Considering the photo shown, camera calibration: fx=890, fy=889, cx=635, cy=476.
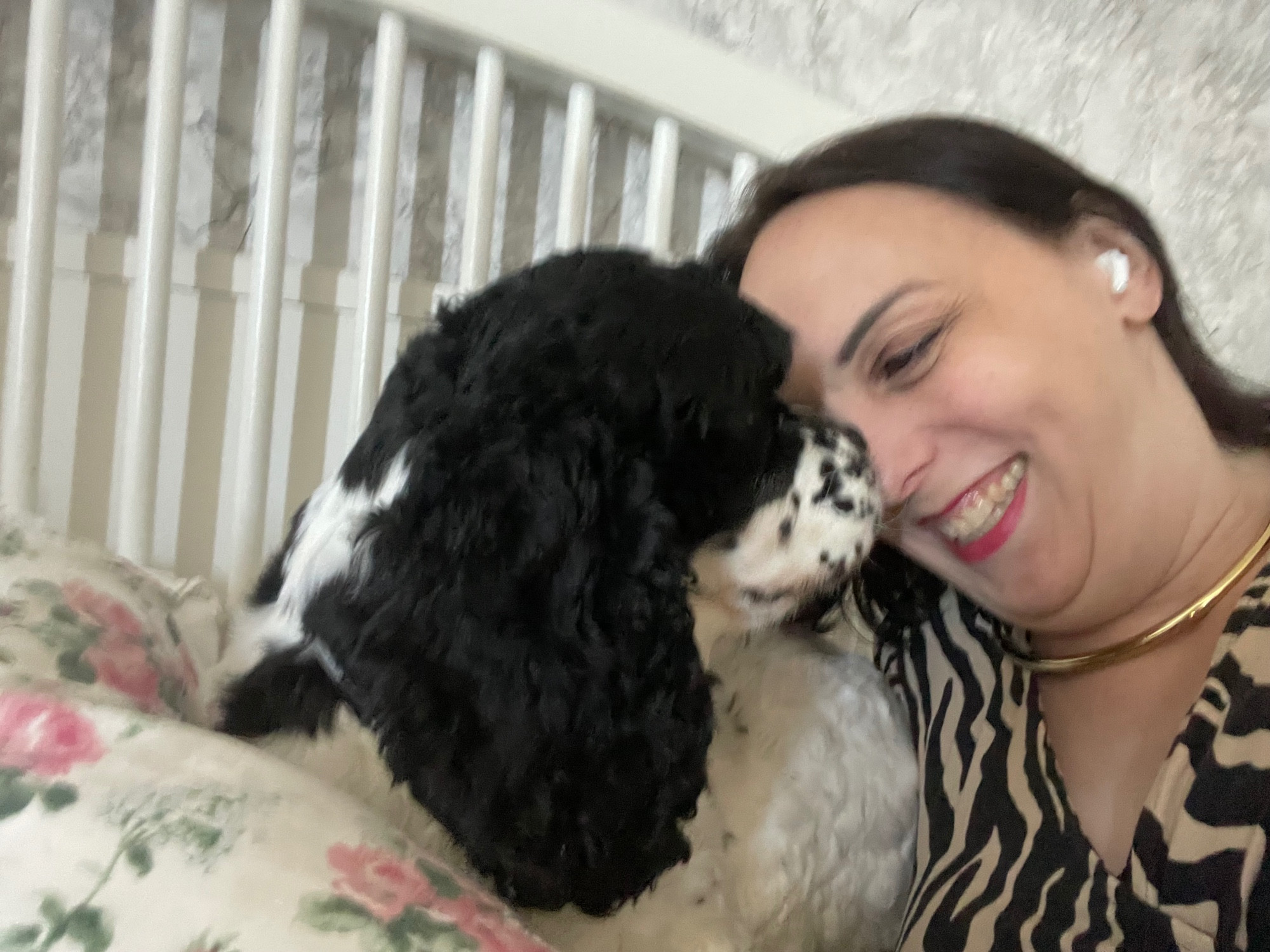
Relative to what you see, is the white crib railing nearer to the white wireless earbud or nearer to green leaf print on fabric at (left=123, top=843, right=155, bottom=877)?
the white wireless earbud

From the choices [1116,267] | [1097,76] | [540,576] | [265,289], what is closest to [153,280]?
[265,289]

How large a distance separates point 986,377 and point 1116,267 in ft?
0.88

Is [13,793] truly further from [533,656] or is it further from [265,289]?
[265,289]

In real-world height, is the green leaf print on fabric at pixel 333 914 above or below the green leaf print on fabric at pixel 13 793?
below

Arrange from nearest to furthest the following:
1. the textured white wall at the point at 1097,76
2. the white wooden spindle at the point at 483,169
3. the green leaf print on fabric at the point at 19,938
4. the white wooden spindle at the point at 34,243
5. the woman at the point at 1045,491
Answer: the green leaf print on fabric at the point at 19,938, the woman at the point at 1045,491, the white wooden spindle at the point at 34,243, the white wooden spindle at the point at 483,169, the textured white wall at the point at 1097,76

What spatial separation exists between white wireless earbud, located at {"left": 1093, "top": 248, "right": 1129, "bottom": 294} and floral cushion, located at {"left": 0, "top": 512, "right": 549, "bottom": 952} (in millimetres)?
898

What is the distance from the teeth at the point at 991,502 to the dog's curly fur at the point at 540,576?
0.77 feet

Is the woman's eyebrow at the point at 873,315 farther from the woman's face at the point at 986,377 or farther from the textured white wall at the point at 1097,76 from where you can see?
the textured white wall at the point at 1097,76

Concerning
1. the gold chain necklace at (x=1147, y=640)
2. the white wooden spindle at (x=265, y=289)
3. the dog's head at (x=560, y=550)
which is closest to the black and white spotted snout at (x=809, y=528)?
the dog's head at (x=560, y=550)

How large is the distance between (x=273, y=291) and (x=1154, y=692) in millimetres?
1321

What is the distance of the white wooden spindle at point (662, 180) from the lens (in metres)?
1.58

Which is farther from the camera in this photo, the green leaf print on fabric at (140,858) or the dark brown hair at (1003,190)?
the dark brown hair at (1003,190)

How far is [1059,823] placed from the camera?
94cm

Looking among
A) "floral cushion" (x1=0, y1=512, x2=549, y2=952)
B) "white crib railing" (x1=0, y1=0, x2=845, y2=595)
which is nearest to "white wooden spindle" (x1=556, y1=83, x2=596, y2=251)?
"white crib railing" (x1=0, y1=0, x2=845, y2=595)
